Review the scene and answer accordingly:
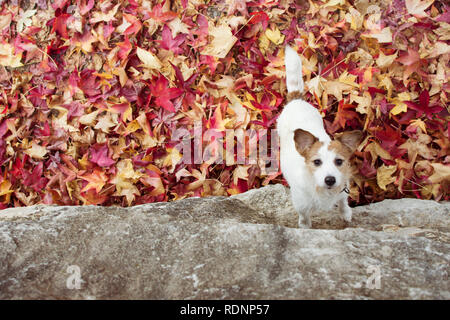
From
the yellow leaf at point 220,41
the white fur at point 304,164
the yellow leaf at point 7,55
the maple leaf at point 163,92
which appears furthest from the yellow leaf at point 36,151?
the white fur at point 304,164

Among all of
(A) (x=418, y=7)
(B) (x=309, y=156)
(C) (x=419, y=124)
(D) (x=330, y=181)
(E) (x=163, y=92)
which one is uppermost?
(A) (x=418, y=7)

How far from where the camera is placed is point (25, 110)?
252 cm

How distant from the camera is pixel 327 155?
1791mm

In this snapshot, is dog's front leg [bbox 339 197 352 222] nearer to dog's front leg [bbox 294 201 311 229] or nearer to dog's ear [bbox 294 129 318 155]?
dog's front leg [bbox 294 201 311 229]

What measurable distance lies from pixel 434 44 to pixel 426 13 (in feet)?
0.56

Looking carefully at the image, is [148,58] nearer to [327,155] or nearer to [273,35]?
[273,35]

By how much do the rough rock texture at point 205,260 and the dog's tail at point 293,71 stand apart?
3.18ft

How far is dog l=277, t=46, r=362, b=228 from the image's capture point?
1.79 meters

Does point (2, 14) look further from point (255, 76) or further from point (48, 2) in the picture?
point (255, 76)

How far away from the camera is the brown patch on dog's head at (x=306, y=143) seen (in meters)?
1.81

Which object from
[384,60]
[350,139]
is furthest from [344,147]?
[384,60]

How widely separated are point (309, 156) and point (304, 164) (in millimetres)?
90

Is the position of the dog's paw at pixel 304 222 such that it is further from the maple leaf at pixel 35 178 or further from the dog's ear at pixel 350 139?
the maple leaf at pixel 35 178

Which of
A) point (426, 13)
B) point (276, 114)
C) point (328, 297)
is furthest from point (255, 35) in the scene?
point (328, 297)
